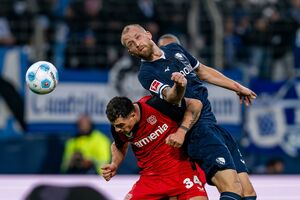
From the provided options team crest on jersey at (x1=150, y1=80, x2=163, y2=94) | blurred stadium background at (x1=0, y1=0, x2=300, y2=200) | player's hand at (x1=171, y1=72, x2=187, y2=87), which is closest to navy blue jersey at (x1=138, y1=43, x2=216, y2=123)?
team crest on jersey at (x1=150, y1=80, x2=163, y2=94)

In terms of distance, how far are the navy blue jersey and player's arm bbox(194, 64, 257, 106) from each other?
0.55 feet

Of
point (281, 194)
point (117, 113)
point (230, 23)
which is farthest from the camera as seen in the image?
point (230, 23)

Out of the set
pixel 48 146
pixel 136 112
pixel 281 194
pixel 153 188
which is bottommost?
pixel 48 146

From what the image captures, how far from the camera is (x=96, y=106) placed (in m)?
12.2

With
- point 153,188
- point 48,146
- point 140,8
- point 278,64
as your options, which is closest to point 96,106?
point 48,146

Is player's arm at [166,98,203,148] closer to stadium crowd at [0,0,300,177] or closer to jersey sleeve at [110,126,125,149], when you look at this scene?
jersey sleeve at [110,126,125,149]

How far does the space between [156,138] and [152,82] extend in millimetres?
497

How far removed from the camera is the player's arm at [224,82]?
7.20 metres

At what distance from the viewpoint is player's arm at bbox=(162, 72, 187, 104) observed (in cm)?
617

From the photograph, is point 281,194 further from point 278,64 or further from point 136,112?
point 278,64

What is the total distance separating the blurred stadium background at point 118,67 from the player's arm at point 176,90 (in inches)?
216

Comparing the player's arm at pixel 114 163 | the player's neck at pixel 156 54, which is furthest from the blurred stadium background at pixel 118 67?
the player's neck at pixel 156 54

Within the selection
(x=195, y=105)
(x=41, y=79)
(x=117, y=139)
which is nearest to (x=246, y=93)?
(x=195, y=105)

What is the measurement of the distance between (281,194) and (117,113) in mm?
2767
